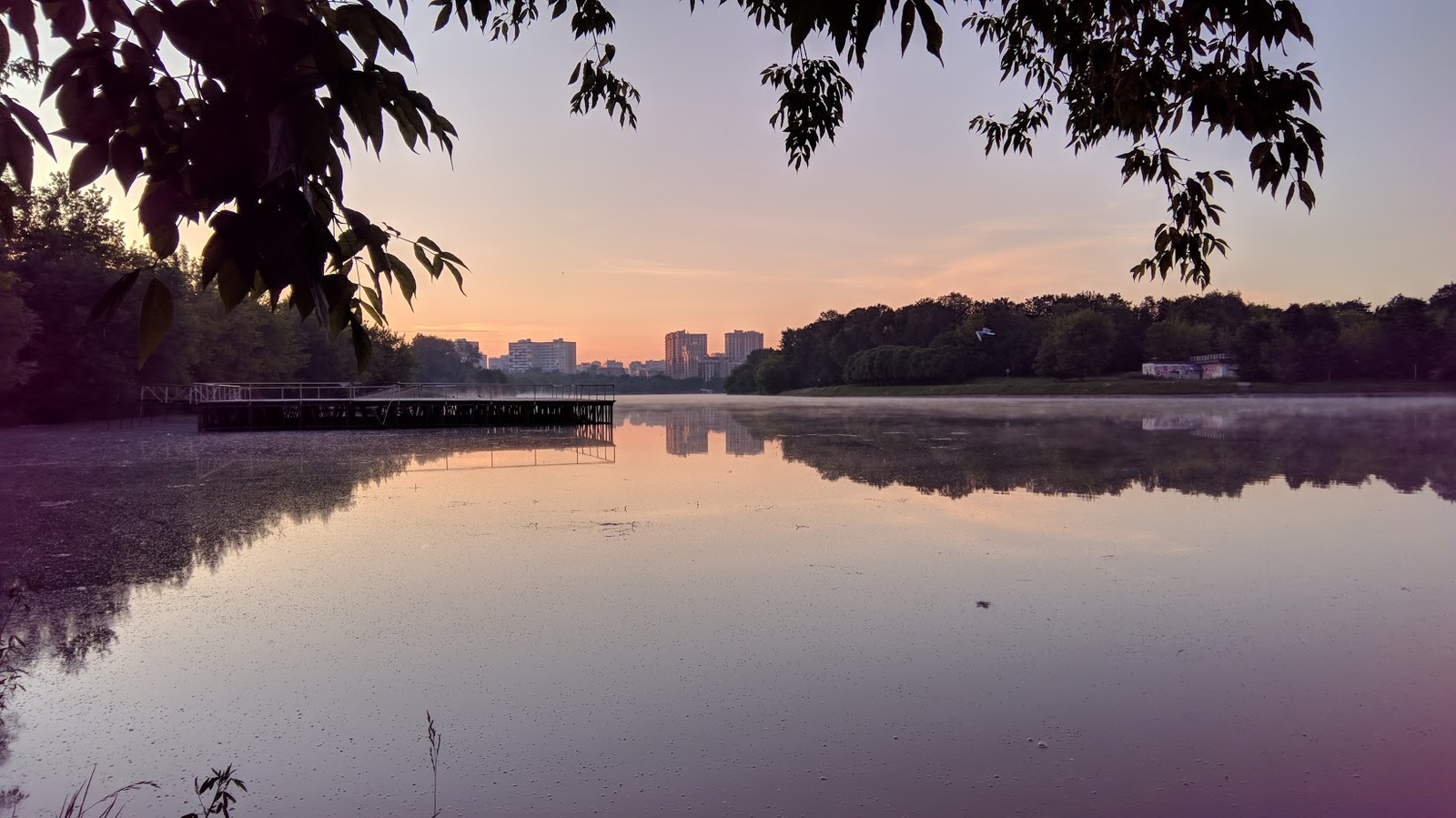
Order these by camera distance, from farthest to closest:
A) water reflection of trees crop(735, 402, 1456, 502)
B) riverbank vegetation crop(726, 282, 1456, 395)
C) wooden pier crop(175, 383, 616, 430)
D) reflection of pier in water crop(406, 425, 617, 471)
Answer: riverbank vegetation crop(726, 282, 1456, 395)
wooden pier crop(175, 383, 616, 430)
reflection of pier in water crop(406, 425, 617, 471)
water reflection of trees crop(735, 402, 1456, 502)

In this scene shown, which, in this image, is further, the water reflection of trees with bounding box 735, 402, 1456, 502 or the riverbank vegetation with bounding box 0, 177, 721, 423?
the riverbank vegetation with bounding box 0, 177, 721, 423

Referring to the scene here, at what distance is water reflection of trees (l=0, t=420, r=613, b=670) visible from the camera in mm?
6492

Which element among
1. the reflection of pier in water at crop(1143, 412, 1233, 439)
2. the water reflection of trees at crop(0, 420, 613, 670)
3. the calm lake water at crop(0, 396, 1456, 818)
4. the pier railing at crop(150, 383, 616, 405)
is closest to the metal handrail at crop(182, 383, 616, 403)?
the pier railing at crop(150, 383, 616, 405)

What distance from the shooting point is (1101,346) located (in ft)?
276

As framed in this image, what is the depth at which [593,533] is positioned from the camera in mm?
9016

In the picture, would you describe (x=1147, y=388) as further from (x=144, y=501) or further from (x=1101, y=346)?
(x=144, y=501)

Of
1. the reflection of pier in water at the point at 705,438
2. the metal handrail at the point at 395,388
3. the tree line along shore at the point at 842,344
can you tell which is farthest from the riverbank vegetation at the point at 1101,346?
the metal handrail at the point at 395,388

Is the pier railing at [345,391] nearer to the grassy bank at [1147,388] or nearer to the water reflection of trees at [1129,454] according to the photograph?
the water reflection of trees at [1129,454]

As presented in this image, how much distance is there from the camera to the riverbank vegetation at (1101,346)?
72.9 meters

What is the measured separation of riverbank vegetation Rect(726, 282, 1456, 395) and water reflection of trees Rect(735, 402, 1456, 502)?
50.4 meters

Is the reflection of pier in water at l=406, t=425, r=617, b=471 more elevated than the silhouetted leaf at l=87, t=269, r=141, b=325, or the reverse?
the silhouetted leaf at l=87, t=269, r=141, b=325

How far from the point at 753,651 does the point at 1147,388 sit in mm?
77506

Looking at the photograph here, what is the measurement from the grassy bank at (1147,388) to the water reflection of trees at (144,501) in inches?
2550

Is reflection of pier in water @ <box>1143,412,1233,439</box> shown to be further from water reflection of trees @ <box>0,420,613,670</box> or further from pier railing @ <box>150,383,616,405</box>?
pier railing @ <box>150,383,616,405</box>
